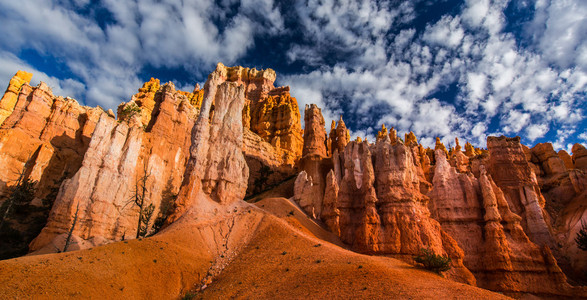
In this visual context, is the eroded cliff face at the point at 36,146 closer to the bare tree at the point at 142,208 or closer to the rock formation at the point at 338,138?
the bare tree at the point at 142,208

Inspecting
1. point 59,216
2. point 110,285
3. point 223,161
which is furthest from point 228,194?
point 59,216

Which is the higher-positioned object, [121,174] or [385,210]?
[121,174]

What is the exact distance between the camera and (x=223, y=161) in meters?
27.6

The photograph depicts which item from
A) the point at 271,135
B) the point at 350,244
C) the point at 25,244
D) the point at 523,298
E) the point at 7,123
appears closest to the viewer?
the point at 523,298

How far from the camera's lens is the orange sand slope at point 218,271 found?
42.0 feet

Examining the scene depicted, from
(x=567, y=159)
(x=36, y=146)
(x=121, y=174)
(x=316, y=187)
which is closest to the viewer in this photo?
(x=121, y=174)

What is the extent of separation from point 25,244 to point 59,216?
584 centimetres

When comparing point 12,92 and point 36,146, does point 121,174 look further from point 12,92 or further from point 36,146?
point 12,92

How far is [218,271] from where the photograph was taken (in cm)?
1862

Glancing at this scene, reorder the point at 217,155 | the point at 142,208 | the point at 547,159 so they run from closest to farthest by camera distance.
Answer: the point at 217,155 < the point at 142,208 < the point at 547,159

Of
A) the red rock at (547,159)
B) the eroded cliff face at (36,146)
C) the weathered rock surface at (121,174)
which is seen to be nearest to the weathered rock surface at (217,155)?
the weathered rock surface at (121,174)

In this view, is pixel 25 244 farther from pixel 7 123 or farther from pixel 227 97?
pixel 227 97

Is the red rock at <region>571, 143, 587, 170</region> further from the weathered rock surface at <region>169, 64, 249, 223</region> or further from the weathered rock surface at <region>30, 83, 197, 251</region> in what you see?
the weathered rock surface at <region>30, 83, 197, 251</region>

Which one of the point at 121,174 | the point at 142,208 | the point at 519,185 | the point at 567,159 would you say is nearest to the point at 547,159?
the point at 567,159
